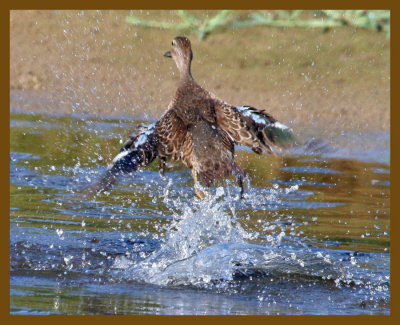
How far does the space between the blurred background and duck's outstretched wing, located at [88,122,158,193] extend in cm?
467

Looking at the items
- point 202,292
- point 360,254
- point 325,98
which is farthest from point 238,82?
point 202,292

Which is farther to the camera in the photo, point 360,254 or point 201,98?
point 201,98

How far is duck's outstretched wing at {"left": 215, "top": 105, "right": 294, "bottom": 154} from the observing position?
7.35m

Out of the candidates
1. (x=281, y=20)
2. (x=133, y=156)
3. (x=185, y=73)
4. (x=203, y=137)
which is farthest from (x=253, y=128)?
(x=281, y=20)

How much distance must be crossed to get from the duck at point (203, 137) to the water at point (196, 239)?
10.7 inches

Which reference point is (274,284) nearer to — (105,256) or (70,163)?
(105,256)

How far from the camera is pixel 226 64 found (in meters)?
12.9

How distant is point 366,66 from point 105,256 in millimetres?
7028

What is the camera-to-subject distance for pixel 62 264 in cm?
655

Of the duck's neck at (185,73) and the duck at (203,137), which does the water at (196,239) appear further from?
the duck's neck at (185,73)

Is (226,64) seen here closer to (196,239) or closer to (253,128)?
(253,128)

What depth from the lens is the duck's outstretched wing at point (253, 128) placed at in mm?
7348

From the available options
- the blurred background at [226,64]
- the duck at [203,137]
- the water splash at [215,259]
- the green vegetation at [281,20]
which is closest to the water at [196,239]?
the water splash at [215,259]

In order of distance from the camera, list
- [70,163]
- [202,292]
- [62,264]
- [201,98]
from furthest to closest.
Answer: [70,163] < [201,98] < [62,264] < [202,292]
